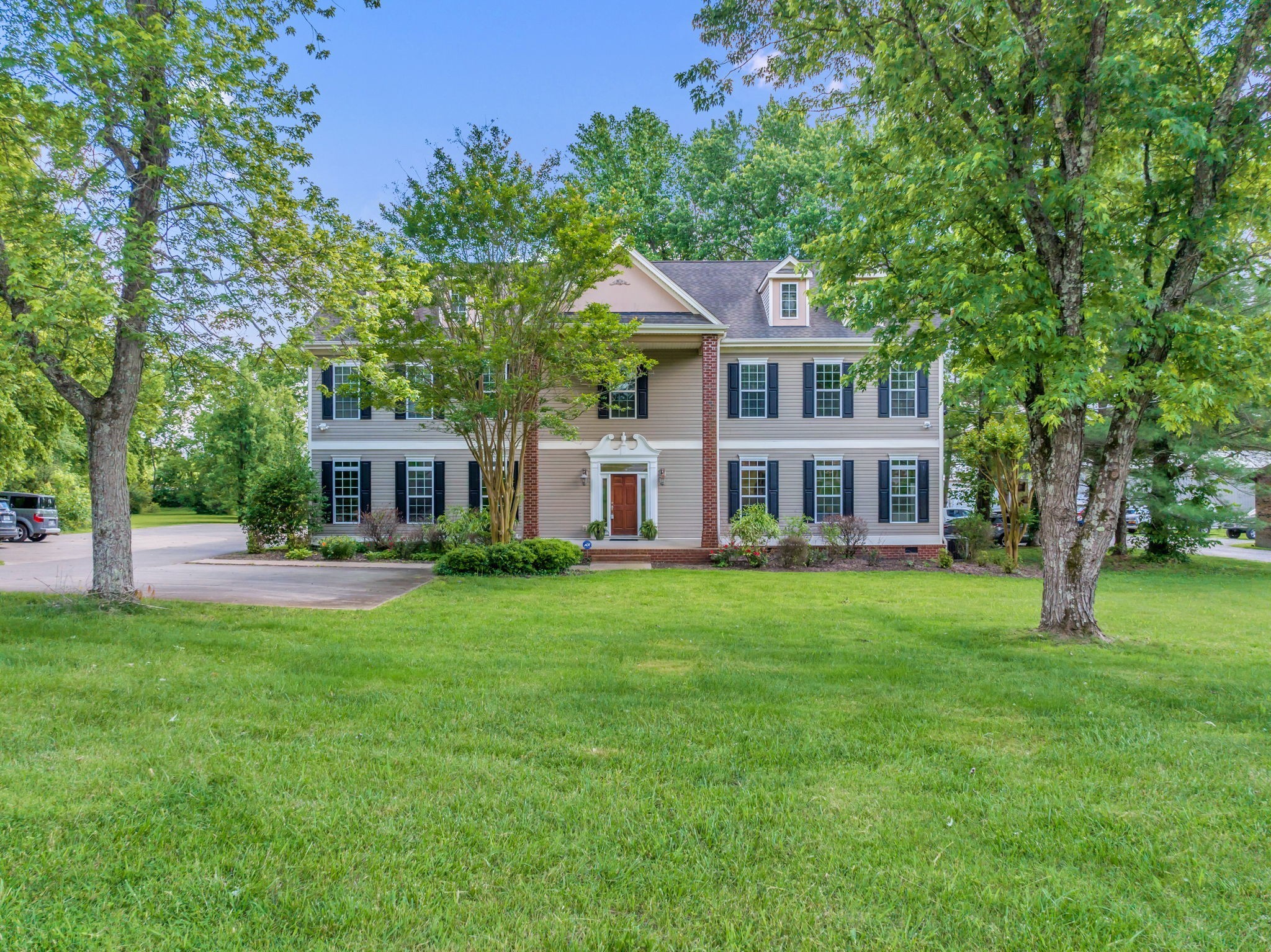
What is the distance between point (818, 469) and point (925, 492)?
2794 mm

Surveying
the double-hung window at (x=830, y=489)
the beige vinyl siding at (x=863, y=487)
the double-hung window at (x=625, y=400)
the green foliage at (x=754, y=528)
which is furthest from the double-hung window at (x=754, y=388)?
the green foliage at (x=754, y=528)

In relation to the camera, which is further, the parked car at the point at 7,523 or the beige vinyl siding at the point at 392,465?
the parked car at the point at 7,523

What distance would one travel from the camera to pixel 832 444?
18.4m

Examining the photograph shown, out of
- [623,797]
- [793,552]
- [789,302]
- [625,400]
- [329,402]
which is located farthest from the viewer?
[789,302]

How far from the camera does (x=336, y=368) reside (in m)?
18.6

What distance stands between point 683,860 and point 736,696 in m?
2.39

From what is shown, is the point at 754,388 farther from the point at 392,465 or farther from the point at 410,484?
the point at 392,465

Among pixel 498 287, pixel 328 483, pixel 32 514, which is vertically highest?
pixel 498 287

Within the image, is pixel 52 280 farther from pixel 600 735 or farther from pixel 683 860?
pixel 683 860

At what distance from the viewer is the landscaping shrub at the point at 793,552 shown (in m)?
15.8

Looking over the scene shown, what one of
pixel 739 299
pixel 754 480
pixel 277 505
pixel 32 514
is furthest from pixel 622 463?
pixel 32 514

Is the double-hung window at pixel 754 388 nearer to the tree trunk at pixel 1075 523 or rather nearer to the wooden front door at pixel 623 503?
the wooden front door at pixel 623 503

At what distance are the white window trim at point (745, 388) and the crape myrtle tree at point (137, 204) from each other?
37.2 feet

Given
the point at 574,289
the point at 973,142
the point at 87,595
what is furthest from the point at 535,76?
the point at 87,595
